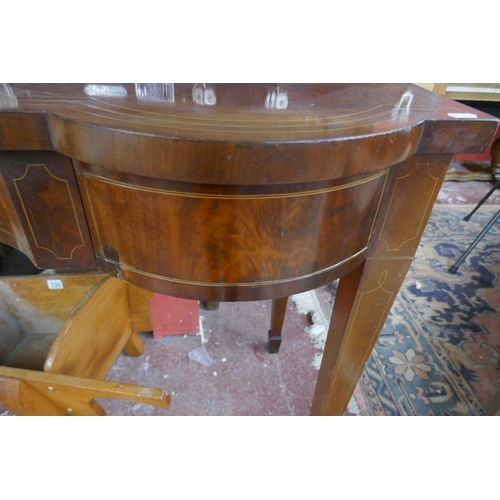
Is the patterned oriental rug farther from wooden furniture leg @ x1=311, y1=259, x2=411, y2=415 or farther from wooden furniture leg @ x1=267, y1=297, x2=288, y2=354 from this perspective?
wooden furniture leg @ x1=311, y1=259, x2=411, y2=415

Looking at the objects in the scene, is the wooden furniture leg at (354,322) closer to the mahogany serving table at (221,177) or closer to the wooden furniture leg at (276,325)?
the mahogany serving table at (221,177)

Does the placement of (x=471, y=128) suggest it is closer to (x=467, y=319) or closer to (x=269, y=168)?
(x=269, y=168)

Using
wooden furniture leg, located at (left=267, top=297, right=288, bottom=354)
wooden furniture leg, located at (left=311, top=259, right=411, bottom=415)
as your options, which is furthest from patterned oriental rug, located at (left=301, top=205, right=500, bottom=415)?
wooden furniture leg, located at (left=311, top=259, right=411, bottom=415)

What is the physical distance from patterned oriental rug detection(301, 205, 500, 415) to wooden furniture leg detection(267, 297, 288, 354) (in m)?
0.16

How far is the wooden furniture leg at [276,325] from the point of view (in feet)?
3.86

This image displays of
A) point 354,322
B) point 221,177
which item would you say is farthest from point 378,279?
point 221,177

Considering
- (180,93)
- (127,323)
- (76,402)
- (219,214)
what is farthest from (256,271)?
(127,323)

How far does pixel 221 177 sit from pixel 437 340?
49.8 inches

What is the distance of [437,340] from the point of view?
1354 mm

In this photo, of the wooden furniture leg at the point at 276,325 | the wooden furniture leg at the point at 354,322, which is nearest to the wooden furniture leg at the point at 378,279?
the wooden furniture leg at the point at 354,322

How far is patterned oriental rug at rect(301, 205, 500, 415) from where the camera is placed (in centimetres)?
113

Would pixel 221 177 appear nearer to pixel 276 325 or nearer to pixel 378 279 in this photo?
pixel 378 279

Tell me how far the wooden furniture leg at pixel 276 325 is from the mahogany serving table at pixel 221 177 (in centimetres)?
59

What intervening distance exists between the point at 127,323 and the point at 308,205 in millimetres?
847
